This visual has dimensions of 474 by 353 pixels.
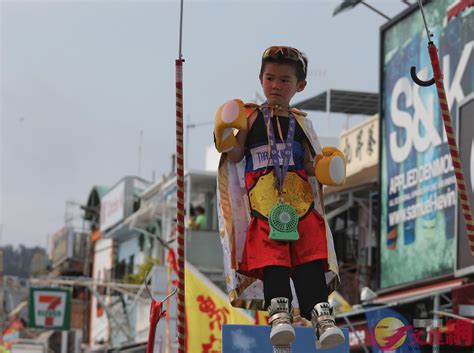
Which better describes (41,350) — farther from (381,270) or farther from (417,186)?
(417,186)

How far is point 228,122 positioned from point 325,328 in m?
1.19

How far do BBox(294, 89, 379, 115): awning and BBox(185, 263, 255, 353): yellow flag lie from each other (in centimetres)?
1509

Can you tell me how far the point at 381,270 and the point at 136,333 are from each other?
12.7m

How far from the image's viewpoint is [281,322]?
5.07 meters

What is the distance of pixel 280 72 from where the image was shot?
18.7 ft

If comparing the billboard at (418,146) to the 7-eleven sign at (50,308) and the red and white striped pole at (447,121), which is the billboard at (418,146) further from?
the 7-eleven sign at (50,308)

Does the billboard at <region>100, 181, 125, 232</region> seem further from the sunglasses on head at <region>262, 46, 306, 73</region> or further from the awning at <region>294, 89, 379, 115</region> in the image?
the sunglasses on head at <region>262, 46, 306, 73</region>

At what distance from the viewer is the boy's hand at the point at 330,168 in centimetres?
561

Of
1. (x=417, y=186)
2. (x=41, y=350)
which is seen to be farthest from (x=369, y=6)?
(x=41, y=350)

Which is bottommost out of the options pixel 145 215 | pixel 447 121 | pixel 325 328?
pixel 325 328

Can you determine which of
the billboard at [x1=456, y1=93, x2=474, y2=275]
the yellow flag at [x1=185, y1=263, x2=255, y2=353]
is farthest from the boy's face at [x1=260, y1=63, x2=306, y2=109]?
the billboard at [x1=456, y1=93, x2=474, y2=275]

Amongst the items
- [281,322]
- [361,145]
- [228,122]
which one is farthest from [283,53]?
[361,145]

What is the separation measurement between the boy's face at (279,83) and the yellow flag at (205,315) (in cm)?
806

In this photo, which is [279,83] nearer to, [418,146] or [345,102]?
[418,146]
